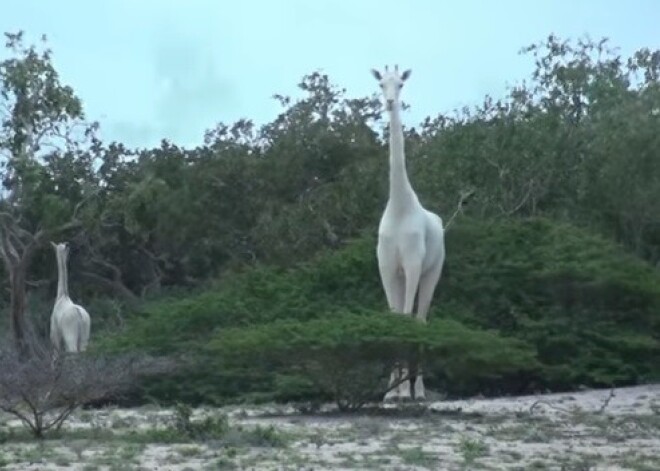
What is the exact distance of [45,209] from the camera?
111 feet

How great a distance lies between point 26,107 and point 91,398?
52.6 ft

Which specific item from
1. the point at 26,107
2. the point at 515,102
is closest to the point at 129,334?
the point at 26,107

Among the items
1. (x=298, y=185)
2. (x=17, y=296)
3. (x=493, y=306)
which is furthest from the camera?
(x=298, y=185)

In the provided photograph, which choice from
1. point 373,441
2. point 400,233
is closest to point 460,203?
point 400,233

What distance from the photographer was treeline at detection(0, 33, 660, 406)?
3197cm

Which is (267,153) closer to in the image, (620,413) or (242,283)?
(242,283)

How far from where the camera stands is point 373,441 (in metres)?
16.4

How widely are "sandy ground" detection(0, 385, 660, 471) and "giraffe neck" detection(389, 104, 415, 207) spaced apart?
2.64 meters

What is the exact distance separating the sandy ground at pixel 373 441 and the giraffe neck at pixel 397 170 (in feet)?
8.67

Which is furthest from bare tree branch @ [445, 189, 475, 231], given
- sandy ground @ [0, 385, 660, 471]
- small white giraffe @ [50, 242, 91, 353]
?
small white giraffe @ [50, 242, 91, 353]

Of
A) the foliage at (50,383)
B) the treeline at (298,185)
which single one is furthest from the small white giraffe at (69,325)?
the foliage at (50,383)

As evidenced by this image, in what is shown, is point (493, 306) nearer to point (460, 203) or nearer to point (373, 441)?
point (460, 203)

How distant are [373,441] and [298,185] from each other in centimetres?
2612

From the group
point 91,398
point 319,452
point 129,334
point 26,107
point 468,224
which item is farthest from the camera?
point 26,107
